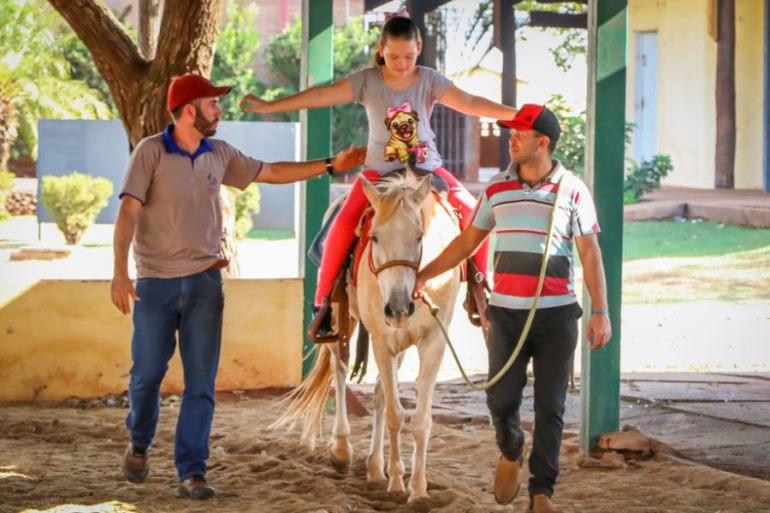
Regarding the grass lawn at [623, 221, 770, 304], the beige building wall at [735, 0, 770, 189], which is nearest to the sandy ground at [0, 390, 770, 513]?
the grass lawn at [623, 221, 770, 304]

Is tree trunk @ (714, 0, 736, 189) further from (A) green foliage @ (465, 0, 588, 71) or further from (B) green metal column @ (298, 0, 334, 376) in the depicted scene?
(B) green metal column @ (298, 0, 334, 376)

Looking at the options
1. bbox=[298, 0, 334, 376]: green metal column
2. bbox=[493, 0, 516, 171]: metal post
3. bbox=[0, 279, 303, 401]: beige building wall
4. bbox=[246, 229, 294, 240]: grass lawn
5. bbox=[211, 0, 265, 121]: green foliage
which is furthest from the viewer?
bbox=[211, 0, 265, 121]: green foliage

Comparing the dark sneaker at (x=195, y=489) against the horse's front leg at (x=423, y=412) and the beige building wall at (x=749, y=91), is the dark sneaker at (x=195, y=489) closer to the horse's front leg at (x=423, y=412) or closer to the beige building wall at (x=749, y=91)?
the horse's front leg at (x=423, y=412)

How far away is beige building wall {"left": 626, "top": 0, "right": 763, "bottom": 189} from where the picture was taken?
83.4 ft

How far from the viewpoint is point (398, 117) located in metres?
6.98

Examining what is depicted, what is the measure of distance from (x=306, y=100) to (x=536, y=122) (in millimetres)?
1946

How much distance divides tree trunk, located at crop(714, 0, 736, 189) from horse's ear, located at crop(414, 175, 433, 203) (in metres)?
19.6

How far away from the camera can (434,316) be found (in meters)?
6.49

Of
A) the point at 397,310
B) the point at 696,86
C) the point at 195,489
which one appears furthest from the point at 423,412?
the point at 696,86

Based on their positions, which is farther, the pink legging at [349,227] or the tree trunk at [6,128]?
the tree trunk at [6,128]

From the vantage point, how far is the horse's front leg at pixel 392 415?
22.2 feet

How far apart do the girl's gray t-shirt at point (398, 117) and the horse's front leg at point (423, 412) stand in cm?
101

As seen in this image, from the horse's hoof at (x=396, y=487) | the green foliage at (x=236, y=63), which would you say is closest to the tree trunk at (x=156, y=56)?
the horse's hoof at (x=396, y=487)

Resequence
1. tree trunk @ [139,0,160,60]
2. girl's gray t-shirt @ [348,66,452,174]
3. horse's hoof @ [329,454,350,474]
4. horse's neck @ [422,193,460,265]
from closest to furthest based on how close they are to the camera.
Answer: horse's neck @ [422,193,460,265] → girl's gray t-shirt @ [348,66,452,174] → horse's hoof @ [329,454,350,474] → tree trunk @ [139,0,160,60]
